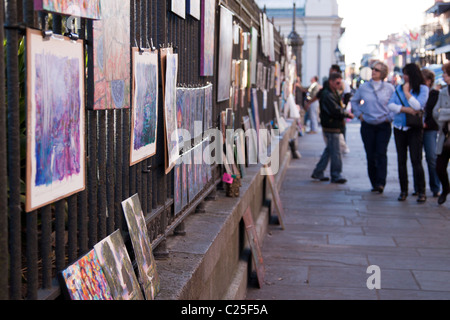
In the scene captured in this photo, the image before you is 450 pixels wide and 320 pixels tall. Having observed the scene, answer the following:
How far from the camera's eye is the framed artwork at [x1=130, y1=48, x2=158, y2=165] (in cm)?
342

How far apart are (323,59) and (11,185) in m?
42.6

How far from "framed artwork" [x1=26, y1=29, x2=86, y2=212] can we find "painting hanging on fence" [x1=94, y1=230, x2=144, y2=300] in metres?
0.34

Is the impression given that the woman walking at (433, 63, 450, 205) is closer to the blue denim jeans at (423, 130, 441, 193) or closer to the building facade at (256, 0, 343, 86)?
the blue denim jeans at (423, 130, 441, 193)

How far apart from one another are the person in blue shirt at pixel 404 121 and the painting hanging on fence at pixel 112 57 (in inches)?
308

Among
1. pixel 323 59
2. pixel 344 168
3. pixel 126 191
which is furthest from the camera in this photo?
pixel 323 59

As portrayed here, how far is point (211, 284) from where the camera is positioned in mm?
4562

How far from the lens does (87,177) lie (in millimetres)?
2883

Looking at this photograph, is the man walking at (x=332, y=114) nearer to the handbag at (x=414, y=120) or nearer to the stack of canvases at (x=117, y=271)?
the handbag at (x=414, y=120)

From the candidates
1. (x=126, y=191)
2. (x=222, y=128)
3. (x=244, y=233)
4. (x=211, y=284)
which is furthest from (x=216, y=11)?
(x=126, y=191)

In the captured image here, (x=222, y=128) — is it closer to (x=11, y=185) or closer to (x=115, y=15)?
(x=115, y=15)

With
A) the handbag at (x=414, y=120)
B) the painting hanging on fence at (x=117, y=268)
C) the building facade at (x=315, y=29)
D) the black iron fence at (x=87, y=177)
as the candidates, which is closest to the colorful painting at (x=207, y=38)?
the black iron fence at (x=87, y=177)

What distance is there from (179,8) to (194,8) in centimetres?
51

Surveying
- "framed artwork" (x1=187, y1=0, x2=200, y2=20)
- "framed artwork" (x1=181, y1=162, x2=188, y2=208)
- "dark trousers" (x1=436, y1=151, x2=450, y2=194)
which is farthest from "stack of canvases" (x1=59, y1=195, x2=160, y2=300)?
"dark trousers" (x1=436, y1=151, x2=450, y2=194)

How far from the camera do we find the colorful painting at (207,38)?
536cm
